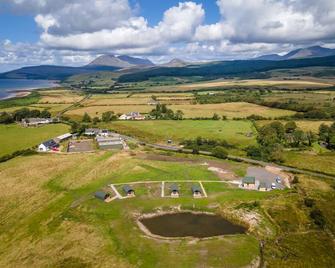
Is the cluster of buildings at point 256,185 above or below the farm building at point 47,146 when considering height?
below

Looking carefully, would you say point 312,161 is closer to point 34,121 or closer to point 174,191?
point 174,191

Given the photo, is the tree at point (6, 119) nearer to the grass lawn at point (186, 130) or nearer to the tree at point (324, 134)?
the grass lawn at point (186, 130)

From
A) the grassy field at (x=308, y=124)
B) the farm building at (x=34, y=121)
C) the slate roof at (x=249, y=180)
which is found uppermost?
the farm building at (x=34, y=121)

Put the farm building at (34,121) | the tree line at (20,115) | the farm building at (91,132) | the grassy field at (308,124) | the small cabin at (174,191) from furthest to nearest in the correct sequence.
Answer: the tree line at (20,115) → the farm building at (34,121) → the farm building at (91,132) → the grassy field at (308,124) → the small cabin at (174,191)

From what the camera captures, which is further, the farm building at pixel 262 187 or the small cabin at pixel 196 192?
the farm building at pixel 262 187

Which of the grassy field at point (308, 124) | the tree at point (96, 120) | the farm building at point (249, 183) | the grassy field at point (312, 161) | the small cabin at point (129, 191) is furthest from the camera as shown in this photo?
the tree at point (96, 120)

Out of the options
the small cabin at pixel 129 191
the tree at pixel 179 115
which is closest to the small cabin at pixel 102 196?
the small cabin at pixel 129 191

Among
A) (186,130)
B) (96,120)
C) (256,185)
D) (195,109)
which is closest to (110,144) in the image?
(186,130)
